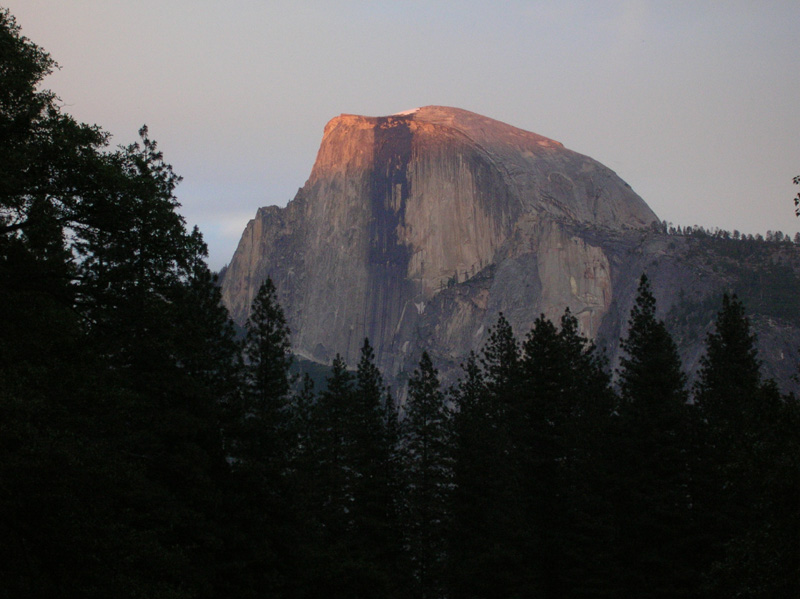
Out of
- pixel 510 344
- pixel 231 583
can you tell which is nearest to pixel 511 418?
pixel 510 344

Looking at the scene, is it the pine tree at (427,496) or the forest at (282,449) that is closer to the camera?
the forest at (282,449)

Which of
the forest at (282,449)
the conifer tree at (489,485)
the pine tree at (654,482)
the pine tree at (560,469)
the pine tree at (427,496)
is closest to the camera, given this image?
the forest at (282,449)

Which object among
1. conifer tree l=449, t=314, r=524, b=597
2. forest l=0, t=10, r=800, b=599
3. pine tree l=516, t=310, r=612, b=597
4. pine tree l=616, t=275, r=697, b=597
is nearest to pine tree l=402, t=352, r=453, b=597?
forest l=0, t=10, r=800, b=599

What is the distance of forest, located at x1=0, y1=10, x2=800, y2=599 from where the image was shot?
13.5m

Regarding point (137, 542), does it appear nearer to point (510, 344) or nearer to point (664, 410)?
point (664, 410)

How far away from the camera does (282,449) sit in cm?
3259

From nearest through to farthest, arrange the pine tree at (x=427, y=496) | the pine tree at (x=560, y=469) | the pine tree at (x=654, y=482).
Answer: the pine tree at (x=654, y=482) → the pine tree at (x=560, y=469) → the pine tree at (x=427, y=496)

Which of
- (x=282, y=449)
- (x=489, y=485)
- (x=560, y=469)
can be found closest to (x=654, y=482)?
(x=560, y=469)

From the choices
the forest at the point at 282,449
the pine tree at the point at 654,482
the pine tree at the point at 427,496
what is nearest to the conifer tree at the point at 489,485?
the forest at the point at 282,449

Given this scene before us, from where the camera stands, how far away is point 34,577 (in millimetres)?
12211

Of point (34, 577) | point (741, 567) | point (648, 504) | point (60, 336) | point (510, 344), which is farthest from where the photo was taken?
point (510, 344)

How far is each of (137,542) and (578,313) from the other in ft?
548

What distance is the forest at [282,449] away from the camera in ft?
44.2

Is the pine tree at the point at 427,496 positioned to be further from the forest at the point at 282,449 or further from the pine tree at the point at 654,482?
the pine tree at the point at 654,482
